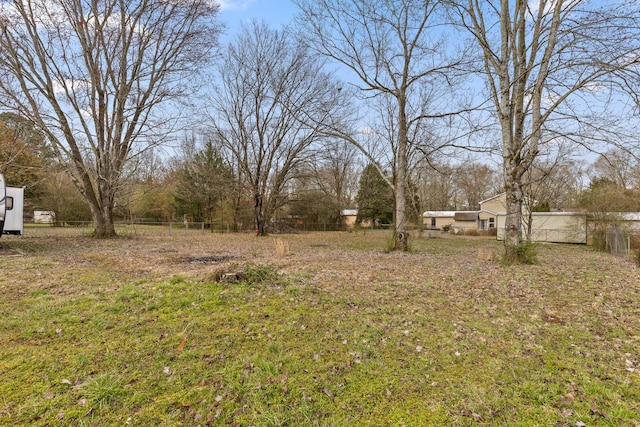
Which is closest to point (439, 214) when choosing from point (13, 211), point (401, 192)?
point (401, 192)

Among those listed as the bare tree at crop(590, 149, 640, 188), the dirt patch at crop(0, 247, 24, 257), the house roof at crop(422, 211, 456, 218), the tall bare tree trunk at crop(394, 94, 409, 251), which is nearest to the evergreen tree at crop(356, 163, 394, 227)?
the house roof at crop(422, 211, 456, 218)

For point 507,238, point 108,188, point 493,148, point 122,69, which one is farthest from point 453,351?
point 122,69

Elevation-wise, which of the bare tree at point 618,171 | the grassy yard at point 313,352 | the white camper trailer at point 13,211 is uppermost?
the bare tree at point 618,171

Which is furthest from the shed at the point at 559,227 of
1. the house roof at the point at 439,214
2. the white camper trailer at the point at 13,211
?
the white camper trailer at the point at 13,211

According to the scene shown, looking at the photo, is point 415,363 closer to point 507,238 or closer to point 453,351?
point 453,351

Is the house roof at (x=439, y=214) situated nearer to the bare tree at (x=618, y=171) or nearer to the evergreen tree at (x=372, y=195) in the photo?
the evergreen tree at (x=372, y=195)

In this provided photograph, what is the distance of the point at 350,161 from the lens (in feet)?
115

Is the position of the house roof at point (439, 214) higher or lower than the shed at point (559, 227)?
higher

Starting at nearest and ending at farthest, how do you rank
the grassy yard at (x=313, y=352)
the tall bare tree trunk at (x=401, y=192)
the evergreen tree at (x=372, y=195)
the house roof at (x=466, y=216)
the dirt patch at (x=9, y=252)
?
the grassy yard at (x=313, y=352)
the dirt patch at (x=9, y=252)
the tall bare tree trunk at (x=401, y=192)
the evergreen tree at (x=372, y=195)
the house roof at (x=466, y=216)

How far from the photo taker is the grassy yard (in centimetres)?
236

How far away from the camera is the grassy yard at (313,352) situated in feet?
7.73

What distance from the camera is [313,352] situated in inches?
127

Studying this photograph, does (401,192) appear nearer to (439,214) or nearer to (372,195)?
(372,195)

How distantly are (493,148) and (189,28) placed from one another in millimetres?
14763
